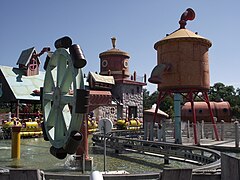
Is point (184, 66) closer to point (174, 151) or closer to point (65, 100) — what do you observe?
point (174, 151)

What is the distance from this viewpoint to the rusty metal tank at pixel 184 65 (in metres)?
13.6

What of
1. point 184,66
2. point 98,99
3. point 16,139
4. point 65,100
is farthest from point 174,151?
point 16,139

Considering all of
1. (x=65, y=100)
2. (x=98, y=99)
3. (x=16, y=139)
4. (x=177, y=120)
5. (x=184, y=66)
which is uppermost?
(x=184, y=66)

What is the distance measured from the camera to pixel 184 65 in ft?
44.6

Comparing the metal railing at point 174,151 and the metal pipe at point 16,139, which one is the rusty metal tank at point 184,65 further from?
→ the metal pipe at point 16,139

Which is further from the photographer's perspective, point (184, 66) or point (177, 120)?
point (177, 120)

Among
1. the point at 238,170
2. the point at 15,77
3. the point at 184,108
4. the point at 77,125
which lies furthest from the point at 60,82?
the point at 184,108

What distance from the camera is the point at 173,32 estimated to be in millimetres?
14828

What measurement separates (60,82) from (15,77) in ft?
60.8

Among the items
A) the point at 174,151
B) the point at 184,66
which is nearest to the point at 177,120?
the point at 184,66

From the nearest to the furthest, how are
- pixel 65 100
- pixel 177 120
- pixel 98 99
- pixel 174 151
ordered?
pixel 65 100
pixel 174 151
pixel 98 99
pixel 177 120

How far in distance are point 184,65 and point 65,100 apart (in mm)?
7714

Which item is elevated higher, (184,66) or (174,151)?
(184,66)

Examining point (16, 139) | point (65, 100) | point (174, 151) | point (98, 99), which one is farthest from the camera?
point (16, 139)
